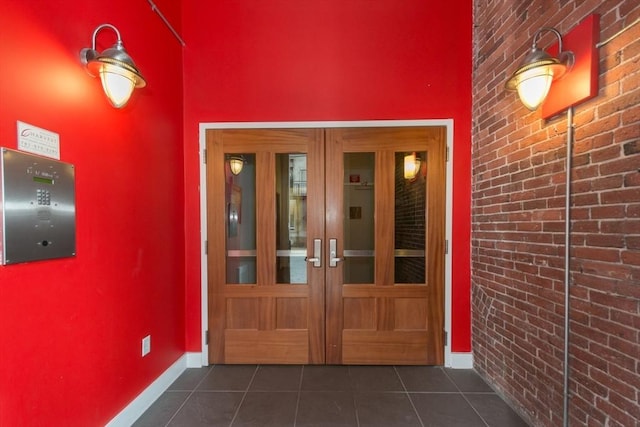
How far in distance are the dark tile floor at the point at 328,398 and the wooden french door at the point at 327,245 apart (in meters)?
0.17

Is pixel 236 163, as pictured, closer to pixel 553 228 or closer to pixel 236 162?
pixel 236 162

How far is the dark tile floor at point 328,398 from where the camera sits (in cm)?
195

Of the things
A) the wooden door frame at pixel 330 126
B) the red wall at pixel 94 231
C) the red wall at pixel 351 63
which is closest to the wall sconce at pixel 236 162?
the wooden door frame at pixel 330 126

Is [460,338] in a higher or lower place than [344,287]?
lower

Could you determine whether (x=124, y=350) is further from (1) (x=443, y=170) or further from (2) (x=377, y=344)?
(1) (x=443, y=170)

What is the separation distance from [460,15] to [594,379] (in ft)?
9.22

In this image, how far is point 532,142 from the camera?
1.89 m

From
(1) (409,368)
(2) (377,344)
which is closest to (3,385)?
(2) (377,344)

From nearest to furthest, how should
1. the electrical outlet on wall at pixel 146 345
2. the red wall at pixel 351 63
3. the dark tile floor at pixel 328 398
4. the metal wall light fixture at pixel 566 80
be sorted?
the metal wall light fixture at pixel 566 80
the dark tile floor at pixel 328 398
the electrical outlet on wall at pixel 146 345
the red wall at pixel 351 63

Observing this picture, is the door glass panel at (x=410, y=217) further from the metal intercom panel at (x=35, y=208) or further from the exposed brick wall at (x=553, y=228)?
the metal intercom panel at (x=35, y=208)

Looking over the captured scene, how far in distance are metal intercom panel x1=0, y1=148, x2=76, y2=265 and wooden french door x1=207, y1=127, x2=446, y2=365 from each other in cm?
123

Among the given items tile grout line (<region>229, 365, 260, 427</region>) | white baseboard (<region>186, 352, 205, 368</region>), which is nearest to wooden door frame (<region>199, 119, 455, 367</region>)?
white baseboard (<region>186, 352, 205, 368</region>)

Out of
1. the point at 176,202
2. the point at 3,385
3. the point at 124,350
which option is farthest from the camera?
the point at 176,202

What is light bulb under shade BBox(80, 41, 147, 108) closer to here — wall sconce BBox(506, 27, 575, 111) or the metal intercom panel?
the metal intercom panel
